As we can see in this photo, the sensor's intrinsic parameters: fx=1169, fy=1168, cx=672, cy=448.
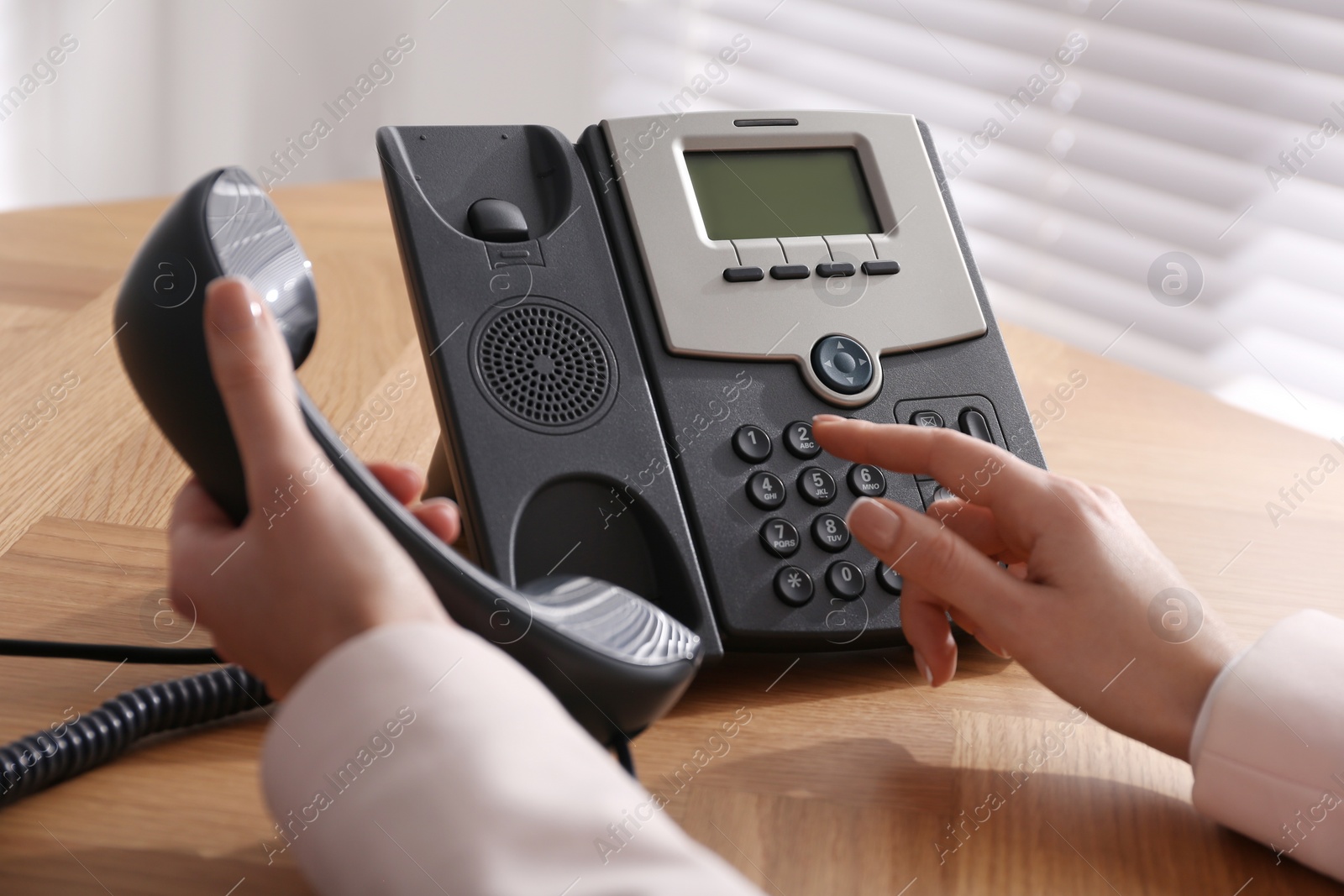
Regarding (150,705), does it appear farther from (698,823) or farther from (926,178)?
(926,178)

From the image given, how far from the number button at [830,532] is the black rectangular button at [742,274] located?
0.13m

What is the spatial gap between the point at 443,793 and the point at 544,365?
0.86 feet

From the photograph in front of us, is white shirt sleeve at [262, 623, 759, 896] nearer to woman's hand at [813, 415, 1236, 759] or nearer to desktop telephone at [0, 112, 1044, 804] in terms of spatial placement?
desktop telephone at [0, 112, 1044, 804]

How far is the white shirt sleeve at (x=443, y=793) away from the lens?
0.28m

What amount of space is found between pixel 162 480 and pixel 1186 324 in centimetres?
121

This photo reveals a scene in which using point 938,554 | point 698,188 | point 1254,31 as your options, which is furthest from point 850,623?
point 1254,31

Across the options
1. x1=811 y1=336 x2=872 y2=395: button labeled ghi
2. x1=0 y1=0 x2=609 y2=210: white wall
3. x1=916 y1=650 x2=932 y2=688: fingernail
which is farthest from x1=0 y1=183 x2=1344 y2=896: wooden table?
x1=0 y1=0 x2=609 y2=210: white wall

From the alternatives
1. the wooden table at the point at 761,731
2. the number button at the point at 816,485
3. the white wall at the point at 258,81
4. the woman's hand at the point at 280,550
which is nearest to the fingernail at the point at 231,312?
the woman's hand at the point at 280,550

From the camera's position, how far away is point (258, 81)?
1.68m

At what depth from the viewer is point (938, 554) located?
48 centimetres

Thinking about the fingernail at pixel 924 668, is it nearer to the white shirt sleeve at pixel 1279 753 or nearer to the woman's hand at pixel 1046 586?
the woman's hand at pixel 1046 586

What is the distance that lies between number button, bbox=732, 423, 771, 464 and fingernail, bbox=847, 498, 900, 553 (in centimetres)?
6

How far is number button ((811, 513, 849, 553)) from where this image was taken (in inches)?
20.3

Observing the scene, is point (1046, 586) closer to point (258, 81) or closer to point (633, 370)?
point (633, 370)
